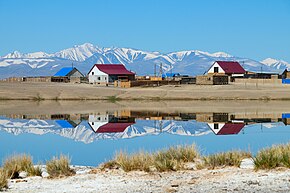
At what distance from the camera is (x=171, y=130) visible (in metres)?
29.0

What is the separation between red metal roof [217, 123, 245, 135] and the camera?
26727 mm

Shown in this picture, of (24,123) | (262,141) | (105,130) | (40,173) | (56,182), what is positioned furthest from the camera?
(24,123)

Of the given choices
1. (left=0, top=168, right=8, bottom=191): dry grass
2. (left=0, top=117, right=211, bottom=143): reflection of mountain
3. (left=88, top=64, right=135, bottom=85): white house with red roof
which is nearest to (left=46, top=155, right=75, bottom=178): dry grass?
(left=0, top=168, right=8, bottom=191): dry grass

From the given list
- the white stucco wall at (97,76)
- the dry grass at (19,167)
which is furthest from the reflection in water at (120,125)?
the white stucco wall at (97,76)

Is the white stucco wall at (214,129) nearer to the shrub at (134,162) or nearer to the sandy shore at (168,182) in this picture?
the shrub at (134,162)

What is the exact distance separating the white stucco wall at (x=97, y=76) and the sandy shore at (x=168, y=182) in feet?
295

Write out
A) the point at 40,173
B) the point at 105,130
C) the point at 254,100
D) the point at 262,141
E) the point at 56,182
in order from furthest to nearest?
the point at 254,100, the point at 105,130, the point at 262,141, the point at 40,173, the point at 56,182

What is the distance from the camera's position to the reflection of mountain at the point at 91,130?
26.2 meters

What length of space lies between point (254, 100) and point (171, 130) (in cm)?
3667

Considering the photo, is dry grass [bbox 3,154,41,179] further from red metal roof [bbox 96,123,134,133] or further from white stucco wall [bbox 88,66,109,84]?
white stucco wall [bbox 88,66,109,84]

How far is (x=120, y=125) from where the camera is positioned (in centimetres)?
3117

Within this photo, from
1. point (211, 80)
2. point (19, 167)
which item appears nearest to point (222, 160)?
point (19, 167)

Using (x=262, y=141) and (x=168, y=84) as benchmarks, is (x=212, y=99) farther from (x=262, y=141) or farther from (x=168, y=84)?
(x=262, y=141)

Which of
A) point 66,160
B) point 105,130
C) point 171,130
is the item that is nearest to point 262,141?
point 171,130
